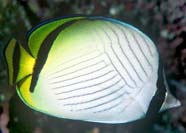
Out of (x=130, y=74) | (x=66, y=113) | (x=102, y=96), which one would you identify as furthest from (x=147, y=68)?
(x=66, y=113)

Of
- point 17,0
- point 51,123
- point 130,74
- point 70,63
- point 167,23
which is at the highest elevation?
point 17,0

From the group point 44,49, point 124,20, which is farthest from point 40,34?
Result: point 124,20

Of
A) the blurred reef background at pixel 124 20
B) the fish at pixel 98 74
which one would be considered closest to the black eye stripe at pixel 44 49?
the fish at pixel 98 74

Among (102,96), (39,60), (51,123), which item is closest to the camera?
(39,60)

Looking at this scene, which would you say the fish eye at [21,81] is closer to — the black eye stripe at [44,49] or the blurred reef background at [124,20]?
the black eye stripe at [44,49]

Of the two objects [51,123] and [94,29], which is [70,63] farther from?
[51,123]

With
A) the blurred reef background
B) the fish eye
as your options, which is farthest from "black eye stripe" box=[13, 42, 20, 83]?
the blurred reef background

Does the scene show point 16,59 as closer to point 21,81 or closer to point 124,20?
point 21,81

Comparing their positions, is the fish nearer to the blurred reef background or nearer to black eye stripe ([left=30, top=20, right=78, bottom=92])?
black eye stripe ([left=30, top=20, right=78, bottom=92])
